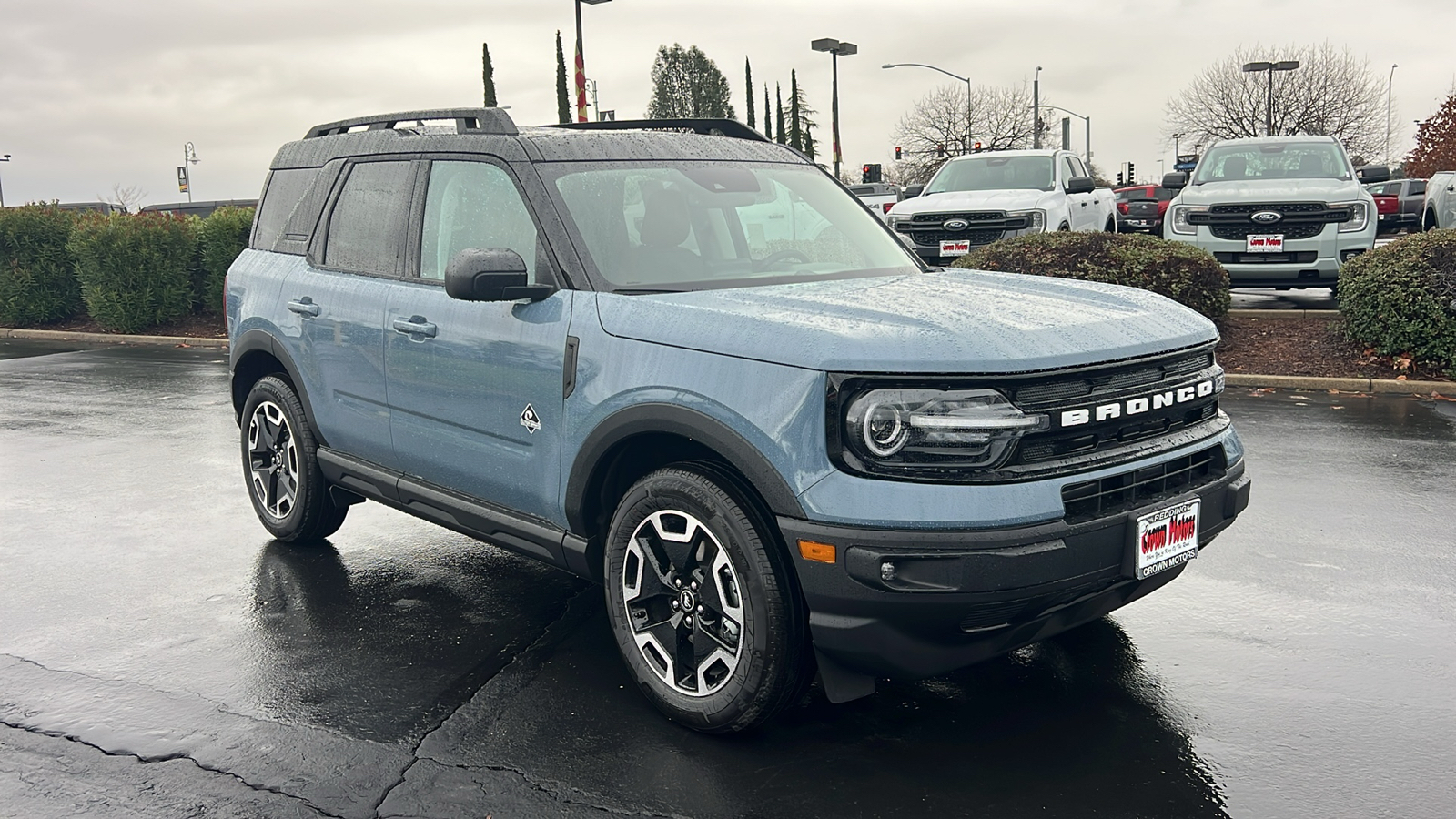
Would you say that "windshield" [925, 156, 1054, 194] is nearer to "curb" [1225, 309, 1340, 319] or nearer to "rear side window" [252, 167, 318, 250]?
"curb" [1225, 309, 1340, 319]

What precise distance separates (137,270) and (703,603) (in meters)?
16.9

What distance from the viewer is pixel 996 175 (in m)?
16.7

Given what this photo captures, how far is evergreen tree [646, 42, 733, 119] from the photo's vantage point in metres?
91.8

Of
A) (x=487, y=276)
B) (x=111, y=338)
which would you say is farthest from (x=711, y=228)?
(x=111, y=338)

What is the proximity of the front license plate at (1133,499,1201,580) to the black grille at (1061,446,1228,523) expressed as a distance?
0.19 feet

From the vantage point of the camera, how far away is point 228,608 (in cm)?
520

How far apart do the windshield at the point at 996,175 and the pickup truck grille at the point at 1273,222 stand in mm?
2712

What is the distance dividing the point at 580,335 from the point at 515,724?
1.28m

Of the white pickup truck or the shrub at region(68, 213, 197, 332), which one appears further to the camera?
the shrub at region(68, 213, 197, 332)

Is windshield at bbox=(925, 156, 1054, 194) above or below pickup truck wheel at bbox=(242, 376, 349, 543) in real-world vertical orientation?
above

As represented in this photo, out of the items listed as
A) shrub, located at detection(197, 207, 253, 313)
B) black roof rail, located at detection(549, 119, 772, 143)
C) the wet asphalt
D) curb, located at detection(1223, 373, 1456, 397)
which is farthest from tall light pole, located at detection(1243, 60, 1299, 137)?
black roof rail, located at detection(549, 119, 772, 143)

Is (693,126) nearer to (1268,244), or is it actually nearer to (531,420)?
(531,420)

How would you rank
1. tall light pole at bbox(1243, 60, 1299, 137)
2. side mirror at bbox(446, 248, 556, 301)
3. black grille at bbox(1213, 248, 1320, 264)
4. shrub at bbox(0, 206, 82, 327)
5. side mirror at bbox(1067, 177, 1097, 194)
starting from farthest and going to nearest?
tall light pole at bbox(1243, 60, 1299, 137) → shrub at bbox(0, 206, 82, 327) → side mirror at bbox(1067, 177, 1097, 194) → black grille at bbox(1213, 248, 1320, 264) → side mirror at bbox(446, 248, 556, 301)

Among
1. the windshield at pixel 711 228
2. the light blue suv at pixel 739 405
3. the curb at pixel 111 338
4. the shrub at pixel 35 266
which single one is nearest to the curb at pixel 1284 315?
the windshield at pixel 711 228
